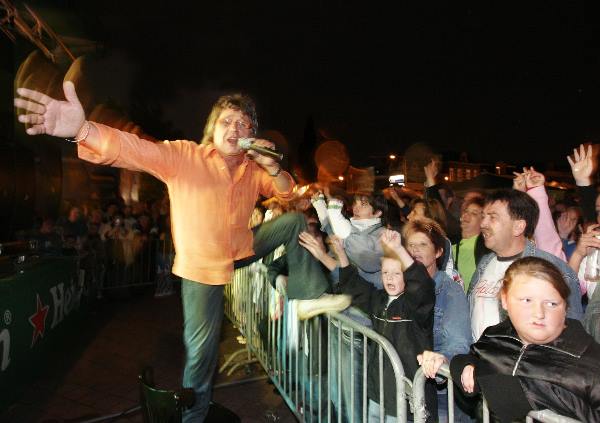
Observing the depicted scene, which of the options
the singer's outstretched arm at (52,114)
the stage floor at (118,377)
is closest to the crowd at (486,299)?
the stage floor at (118,377)

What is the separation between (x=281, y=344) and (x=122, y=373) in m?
1.92

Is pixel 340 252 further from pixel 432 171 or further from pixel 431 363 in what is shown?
pixel 432 171

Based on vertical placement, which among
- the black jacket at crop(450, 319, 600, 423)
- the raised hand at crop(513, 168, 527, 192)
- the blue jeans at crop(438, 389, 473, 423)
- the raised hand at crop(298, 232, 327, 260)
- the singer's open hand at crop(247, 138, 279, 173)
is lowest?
the blue jeans at crop(438, 389, 473, 423)

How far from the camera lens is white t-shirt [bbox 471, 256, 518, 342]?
99.5 inches

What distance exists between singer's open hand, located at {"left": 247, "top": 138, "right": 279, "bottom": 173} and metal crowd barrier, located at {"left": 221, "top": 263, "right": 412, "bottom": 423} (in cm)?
101

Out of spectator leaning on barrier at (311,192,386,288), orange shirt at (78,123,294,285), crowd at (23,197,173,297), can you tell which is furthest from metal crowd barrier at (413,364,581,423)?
crowd at (23,197,173,297)

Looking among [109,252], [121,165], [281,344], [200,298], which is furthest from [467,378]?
[109,252]

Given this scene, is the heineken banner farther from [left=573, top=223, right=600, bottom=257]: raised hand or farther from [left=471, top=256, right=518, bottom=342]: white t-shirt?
[left=573, top=223, right=600, bottom=257]: raised hand

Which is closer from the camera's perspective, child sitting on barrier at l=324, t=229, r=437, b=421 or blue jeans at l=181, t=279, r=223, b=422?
child sitting on barrier at l=324, t=229, r=437, b=421

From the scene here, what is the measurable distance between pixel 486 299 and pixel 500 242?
14.6 inches

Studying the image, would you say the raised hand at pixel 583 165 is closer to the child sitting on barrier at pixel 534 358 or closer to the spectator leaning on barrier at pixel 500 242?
the spectator leaning on barrier at pixel 500 242

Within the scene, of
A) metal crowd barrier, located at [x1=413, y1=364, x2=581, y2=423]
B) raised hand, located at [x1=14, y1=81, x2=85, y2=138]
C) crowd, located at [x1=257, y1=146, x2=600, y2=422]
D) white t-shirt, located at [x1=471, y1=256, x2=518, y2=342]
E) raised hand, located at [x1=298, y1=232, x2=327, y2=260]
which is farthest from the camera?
raised hand, located at [x1=298, y1=232, x2=327, y2=260]

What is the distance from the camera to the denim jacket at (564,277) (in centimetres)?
213

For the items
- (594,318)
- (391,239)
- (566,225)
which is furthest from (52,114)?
(566,225)
